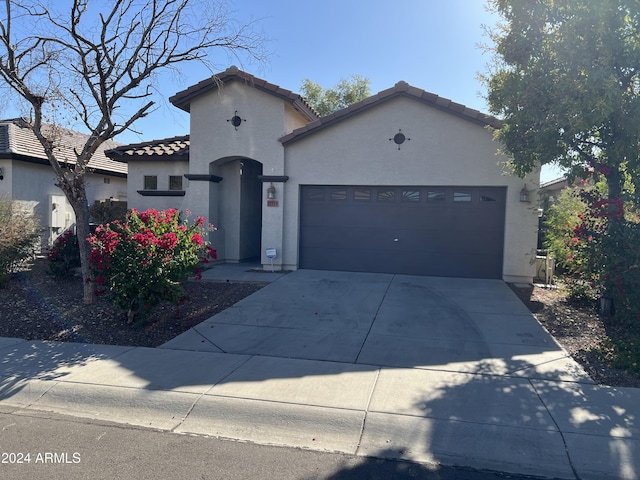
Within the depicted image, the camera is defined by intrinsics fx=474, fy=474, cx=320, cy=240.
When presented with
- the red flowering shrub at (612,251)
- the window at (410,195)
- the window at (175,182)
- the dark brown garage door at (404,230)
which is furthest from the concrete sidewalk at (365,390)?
the window at (175,182)

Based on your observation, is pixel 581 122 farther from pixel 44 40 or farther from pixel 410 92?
pixel 44 40

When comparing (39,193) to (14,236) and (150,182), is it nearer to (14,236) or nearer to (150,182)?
(150,182)

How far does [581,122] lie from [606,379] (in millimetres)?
3729

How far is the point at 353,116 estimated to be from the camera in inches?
487

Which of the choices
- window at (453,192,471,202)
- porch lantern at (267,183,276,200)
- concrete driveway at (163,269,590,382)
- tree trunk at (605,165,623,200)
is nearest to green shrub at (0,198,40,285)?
concrete driveway at (163,269,590,382)

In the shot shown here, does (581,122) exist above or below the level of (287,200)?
above

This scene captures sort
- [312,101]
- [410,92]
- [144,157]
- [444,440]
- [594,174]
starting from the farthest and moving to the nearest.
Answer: [312,101] → [144,157] → [410,92] → [594,174] → [444,440]

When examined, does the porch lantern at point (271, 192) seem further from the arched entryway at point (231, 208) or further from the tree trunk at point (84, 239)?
the tree trunk at point (84, 239)

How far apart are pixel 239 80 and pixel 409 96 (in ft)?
15.3

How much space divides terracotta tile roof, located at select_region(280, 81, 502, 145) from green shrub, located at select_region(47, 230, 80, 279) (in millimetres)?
5809

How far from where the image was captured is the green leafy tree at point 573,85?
23.4 ft

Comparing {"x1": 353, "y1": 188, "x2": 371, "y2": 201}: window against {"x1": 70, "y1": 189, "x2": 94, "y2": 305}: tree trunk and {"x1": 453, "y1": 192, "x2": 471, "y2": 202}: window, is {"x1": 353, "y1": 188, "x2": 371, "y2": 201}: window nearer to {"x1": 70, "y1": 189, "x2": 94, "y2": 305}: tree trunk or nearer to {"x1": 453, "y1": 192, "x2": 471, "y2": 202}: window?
{"x1": 453, "y1": 192, "x2": 471, "y2": 202}: window

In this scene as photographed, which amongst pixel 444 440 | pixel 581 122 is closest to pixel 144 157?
pixel 581 122

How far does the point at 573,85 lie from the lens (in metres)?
7.25
